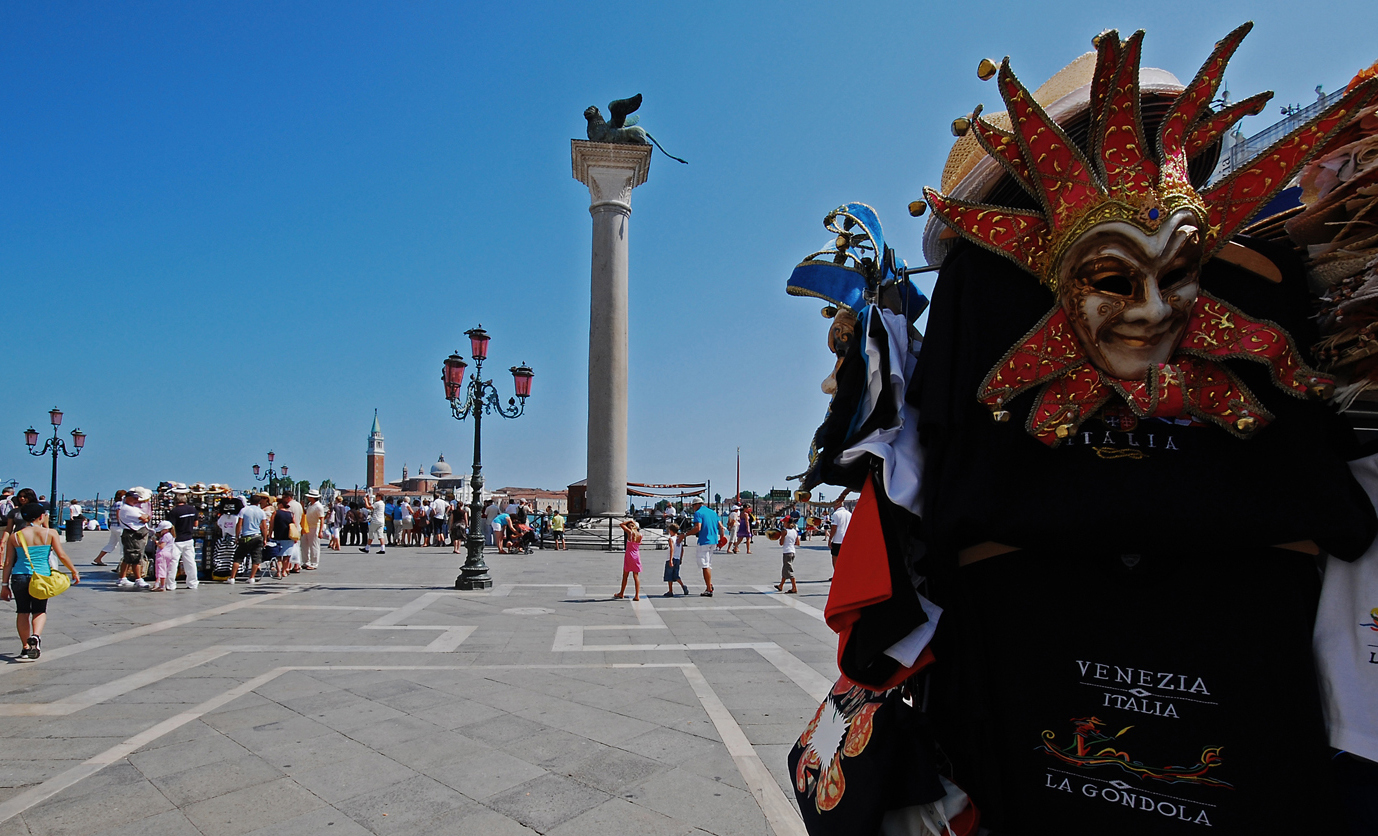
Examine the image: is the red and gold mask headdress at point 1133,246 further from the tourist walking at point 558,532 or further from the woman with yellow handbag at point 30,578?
the tourist walking at point 558,532

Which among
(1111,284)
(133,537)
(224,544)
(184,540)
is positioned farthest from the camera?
(224,544)

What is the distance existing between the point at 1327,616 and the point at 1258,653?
132 millimetres

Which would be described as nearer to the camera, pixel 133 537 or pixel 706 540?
pixel 133 537

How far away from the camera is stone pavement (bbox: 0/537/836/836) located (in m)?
3.22

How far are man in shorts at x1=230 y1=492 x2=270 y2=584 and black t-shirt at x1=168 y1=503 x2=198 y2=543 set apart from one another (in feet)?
3.60

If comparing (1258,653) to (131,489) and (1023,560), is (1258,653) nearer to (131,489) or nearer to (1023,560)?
(1023,560)

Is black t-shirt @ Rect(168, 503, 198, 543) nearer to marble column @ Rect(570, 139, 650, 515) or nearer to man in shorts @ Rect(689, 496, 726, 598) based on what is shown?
man in shorts @ Rect(689, 496, 726, 598)

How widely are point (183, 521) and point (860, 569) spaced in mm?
13469

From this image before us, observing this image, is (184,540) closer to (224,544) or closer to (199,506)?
(224,544)

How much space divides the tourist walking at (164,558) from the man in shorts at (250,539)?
1.31m

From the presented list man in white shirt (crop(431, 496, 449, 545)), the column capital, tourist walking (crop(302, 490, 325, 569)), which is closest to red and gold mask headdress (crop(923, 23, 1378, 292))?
tourist walking (crop(302, 490, 325, 569))

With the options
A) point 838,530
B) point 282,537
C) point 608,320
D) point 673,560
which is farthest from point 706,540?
point 608,320

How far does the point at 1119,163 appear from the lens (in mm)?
1460

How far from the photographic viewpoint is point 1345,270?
133 centimetres
